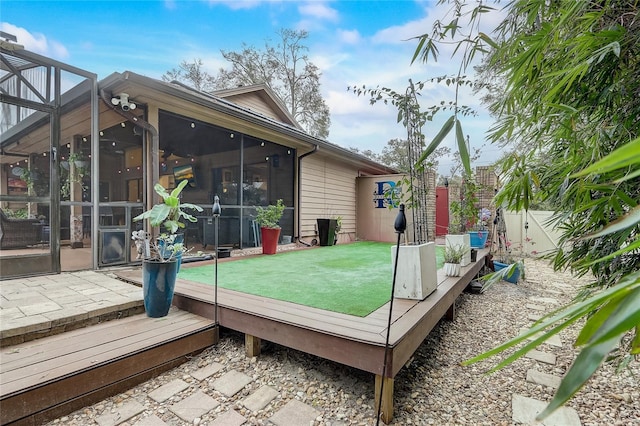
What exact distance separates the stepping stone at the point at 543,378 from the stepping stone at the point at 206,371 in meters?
2.43

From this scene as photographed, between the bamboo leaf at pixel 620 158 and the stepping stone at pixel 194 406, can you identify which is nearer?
the bamboo leaf at pixel 620 158

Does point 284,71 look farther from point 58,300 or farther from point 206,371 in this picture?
point 206,371

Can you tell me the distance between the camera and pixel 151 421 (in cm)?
178

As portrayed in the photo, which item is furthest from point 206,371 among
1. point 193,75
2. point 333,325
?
point 193,75

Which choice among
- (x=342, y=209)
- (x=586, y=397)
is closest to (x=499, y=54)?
(x=586, y=397)

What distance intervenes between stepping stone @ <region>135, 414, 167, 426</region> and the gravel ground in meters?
0.03

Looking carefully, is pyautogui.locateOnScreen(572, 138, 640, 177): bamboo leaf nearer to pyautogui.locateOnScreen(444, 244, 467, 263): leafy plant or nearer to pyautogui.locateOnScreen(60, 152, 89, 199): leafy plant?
pyautogui.locateOnScreen(444, 244, 467, 263): leafy plant

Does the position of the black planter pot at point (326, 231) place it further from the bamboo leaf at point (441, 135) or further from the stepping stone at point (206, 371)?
the bamboo leaf at point (441, 135)

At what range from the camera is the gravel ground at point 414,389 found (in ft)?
6.23

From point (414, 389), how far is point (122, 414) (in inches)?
74.5

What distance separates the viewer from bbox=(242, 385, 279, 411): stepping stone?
1.93 meters

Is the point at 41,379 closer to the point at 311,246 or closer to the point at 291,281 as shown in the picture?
the point at 291,281

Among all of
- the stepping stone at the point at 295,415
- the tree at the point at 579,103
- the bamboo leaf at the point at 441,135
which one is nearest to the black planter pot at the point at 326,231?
the stepping stone at the point at 295,415

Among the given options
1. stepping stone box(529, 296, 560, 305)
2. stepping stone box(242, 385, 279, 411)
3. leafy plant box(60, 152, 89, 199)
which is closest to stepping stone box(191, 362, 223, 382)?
stepping stone box(242, 385, 279, 411)
